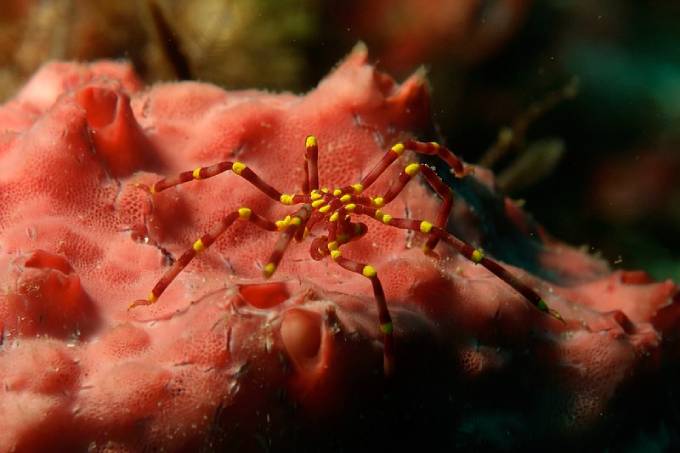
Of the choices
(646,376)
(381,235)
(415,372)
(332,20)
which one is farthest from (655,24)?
(415,372)

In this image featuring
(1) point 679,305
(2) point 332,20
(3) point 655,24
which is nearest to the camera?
(1) point 679,305

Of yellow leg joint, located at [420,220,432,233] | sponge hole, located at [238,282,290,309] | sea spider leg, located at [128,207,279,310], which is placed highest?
yellow leg joint, located at [420,220,432,233]

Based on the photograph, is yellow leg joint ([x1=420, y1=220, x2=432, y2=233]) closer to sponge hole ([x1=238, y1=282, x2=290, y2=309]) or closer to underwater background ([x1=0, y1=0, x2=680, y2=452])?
sponge hole ([x1=238, y1=282, x2=290, y2=309])

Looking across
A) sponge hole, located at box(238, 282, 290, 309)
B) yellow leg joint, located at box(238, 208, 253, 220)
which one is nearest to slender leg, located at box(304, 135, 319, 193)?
yellow leg joint, located at box(238, 208, 253, 220)

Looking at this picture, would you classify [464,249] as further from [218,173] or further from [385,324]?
[218,173]

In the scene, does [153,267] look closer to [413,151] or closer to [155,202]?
[155,202]

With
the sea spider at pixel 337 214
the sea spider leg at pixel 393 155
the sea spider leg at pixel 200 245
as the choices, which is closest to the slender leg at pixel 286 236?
the sea spider at pixel 337 214
